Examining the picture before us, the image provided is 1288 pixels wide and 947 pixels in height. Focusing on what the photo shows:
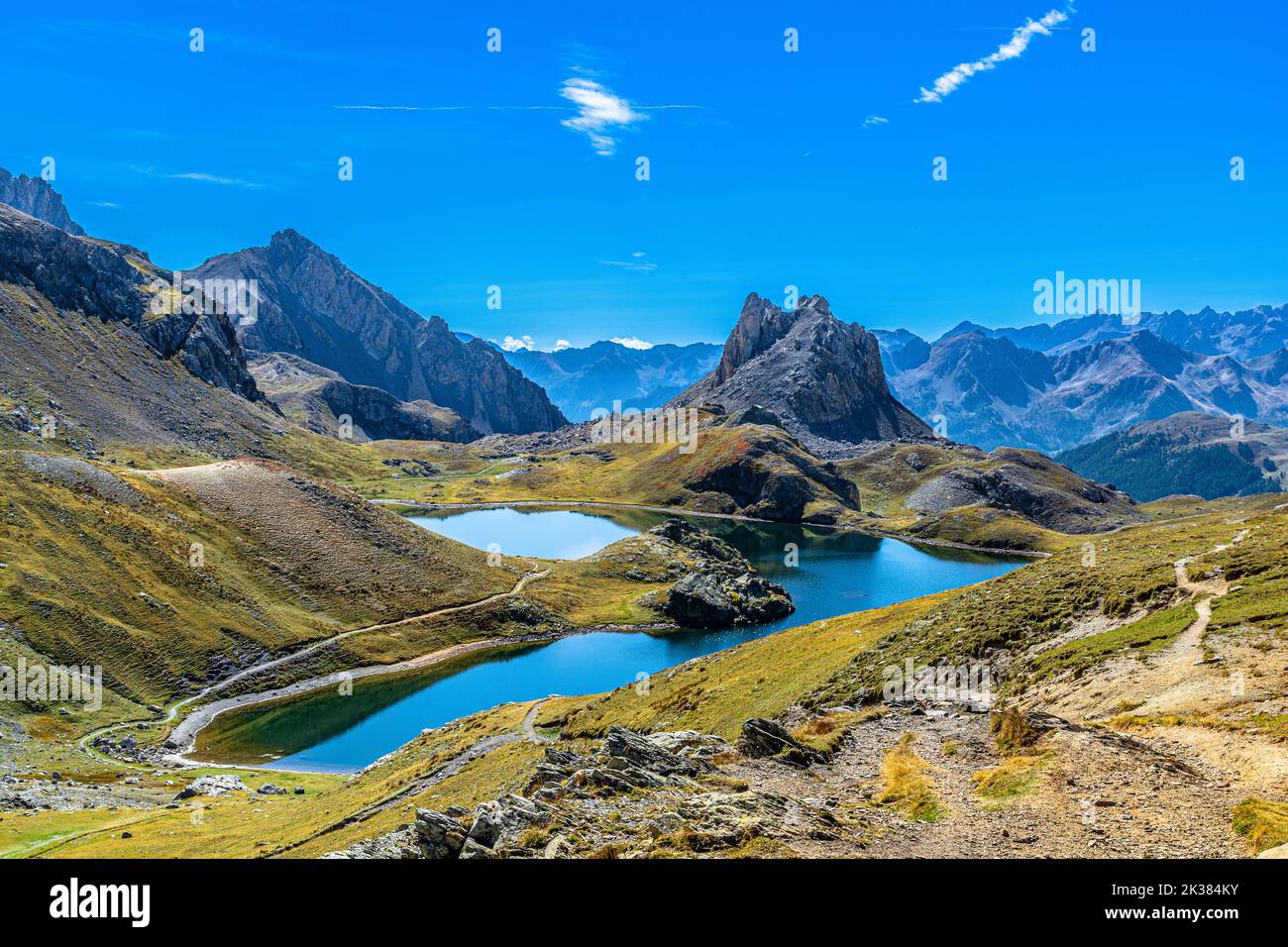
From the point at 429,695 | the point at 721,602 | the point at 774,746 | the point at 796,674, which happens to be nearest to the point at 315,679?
the point at 429,695

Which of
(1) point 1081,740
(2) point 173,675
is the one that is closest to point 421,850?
(1) point 1081,740

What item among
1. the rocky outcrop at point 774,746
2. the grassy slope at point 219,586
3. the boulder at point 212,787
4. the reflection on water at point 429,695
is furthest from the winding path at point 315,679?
the rocky outcrop at point 774,746

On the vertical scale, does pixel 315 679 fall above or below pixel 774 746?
below

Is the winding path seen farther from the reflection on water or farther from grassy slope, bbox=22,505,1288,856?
grassy slope, bbox=22,505,1288,856

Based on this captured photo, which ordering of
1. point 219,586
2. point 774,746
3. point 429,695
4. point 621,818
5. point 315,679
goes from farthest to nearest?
point 219,586 → point 315,679 → point 429,695 → point 774,746 → point 621,818

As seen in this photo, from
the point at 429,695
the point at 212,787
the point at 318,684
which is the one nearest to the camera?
the point at 212,787

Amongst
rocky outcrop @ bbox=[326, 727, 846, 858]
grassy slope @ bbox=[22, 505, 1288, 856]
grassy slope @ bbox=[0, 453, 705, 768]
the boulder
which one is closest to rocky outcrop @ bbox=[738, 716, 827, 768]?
rocky outcrop @ bbox=[326, 727, 846, 858]

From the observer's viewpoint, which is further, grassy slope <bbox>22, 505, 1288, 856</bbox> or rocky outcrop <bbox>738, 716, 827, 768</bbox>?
grassy slope <bbox>22, 505, 1288, 856</bbox>

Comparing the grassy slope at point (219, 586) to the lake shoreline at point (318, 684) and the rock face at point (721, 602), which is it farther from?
the rock face at point (721, 602)

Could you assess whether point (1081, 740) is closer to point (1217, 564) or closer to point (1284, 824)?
point (1284, 824)

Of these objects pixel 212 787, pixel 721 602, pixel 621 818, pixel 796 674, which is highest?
pixel 621 818

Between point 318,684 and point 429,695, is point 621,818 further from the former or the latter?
point 318,684
